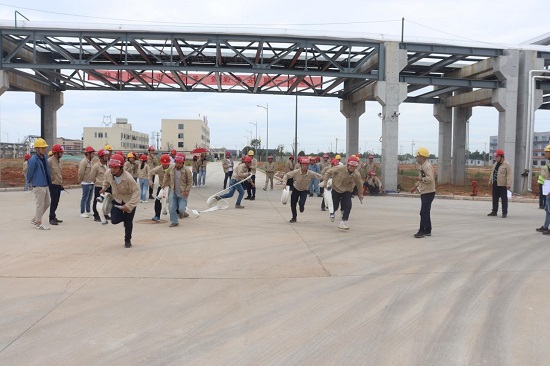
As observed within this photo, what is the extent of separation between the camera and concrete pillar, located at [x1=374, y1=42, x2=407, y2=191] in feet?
67.0

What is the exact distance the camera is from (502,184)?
12797mm

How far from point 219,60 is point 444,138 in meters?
15.9

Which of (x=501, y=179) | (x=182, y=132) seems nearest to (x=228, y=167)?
(x=501, y=179)

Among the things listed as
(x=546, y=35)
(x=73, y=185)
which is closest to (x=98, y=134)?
(x=73, y=185)

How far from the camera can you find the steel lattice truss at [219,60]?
2016 cm

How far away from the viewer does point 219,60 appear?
70.9 feet

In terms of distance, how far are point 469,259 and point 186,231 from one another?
560 centimetres

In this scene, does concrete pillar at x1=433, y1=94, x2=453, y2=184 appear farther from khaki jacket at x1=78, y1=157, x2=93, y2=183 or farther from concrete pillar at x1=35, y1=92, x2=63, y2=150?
khaki jacket at x1=78, y1=157, x2=93, y2=183

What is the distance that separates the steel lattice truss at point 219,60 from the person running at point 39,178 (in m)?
11.5

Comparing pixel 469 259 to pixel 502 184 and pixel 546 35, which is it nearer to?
pixel 502 184

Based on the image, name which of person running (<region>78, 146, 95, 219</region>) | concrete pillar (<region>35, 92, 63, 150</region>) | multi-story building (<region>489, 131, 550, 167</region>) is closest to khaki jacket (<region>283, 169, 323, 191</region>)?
person running (<region>78, 146, 95, 219</region>)

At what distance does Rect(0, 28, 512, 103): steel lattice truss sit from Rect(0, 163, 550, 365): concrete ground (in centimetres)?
1235

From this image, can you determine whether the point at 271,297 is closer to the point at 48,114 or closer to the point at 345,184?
the point at 345,184

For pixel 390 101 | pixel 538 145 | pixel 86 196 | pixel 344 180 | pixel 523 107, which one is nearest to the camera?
pixel 344 180
